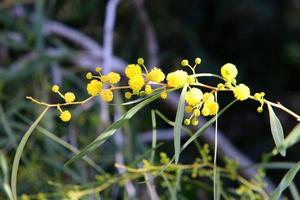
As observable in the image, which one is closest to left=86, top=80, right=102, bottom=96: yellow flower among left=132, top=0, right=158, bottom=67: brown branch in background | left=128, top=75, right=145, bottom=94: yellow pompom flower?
left=128, top=75, right=145, bottom=94: yellow pompom flower

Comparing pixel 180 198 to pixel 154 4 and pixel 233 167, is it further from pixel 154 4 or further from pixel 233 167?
pixel 154 4

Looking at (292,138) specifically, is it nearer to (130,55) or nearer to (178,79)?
(178,79)

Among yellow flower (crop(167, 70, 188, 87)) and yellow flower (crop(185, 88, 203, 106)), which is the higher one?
yellow flower (crop(167, 70, 188, 87))

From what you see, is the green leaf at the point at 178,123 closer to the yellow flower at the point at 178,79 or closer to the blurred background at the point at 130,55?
the yellow flower at the point at 178,79

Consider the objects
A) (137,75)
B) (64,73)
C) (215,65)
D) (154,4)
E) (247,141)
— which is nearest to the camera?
(137,75)

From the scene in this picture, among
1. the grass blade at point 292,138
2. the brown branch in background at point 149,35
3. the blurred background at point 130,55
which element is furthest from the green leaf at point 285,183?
the brown branch in background at point 149,35

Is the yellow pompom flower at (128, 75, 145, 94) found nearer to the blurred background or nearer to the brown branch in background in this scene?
the blurred background

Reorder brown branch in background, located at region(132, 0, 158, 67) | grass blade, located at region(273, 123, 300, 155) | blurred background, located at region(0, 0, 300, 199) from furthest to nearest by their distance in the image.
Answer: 1. brown branch in background, located at region(132, 0, 158, 67)
2. blurred background, located at region(0, 0, 300, 199)
3. grass blade, located at region(273, 123, 300, 155)

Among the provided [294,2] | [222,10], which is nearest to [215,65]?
[222,10]
